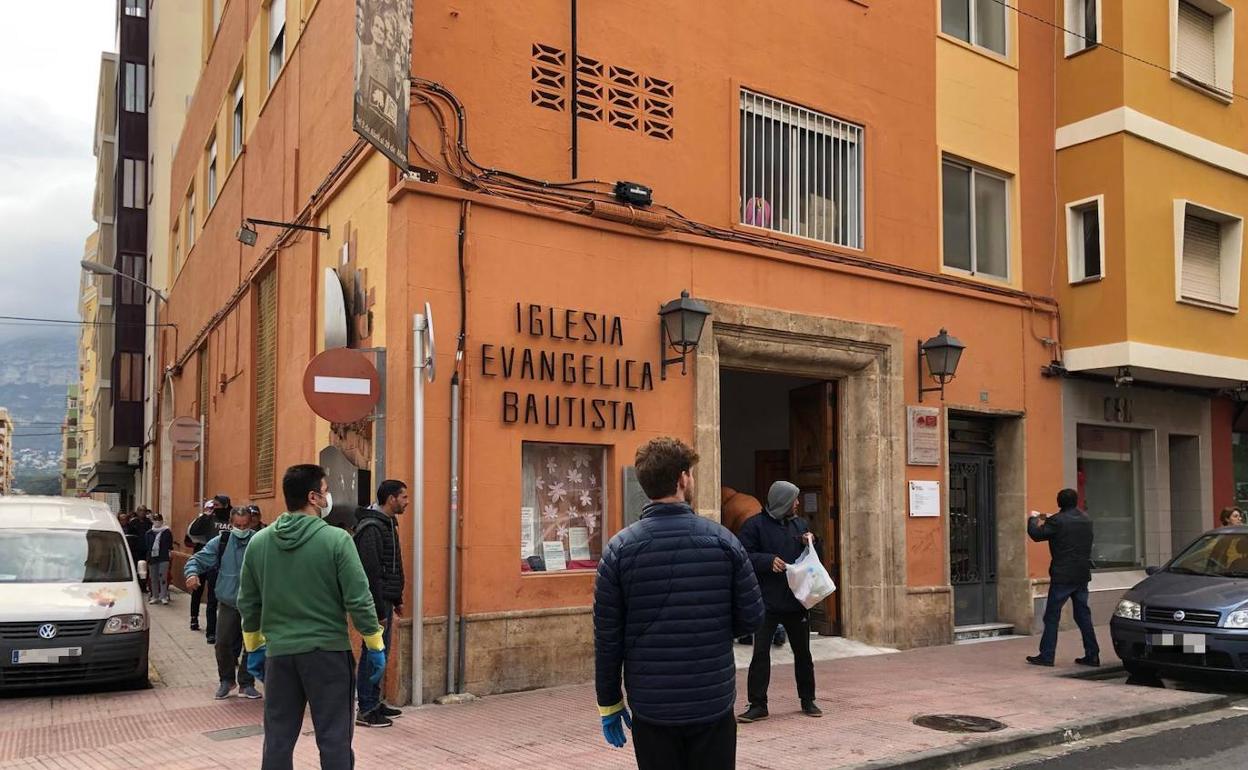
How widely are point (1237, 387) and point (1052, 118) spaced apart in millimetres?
4986

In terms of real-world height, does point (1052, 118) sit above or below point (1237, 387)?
above

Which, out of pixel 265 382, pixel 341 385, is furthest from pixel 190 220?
pixel 341 385

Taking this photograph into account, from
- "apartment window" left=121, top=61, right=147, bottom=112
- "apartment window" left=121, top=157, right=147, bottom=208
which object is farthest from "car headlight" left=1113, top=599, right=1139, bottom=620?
"apartment window" left=121, top=61, right=147, bottom=112

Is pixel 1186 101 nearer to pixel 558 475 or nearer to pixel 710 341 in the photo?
pixel 710 341

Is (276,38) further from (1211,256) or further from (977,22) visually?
(1211,256)

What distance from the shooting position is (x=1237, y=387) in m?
15.9

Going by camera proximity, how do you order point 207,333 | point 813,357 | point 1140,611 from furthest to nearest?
point 207,333 → point 813,357 → point 1140,611

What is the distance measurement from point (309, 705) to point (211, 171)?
18.4 metres

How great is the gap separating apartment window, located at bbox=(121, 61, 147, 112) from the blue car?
39861 mm

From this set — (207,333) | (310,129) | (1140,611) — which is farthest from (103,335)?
(1140,611)

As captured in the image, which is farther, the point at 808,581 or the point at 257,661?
the point at 808,581

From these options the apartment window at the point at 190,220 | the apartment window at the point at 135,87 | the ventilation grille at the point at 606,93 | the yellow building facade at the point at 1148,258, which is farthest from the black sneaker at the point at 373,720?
the apartment window at the point at 135,87

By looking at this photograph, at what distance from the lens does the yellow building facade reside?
45.5 ft

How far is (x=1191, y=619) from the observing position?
947 centimetres
